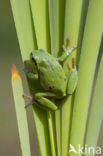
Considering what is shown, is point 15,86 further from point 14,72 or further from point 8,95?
point 8,95

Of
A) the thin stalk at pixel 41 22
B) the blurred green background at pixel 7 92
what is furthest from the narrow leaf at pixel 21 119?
the blurred green background at pixel 7 92

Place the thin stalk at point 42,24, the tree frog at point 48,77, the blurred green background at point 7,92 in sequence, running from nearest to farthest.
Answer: the thin stalk at point 42,24 → the tree frog at point 48,77 → the blurred green background at point 7,92

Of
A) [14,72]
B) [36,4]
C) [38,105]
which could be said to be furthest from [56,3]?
[38,105]

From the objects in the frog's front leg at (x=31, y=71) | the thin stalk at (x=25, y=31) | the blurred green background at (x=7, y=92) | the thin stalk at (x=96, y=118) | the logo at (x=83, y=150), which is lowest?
the blurred green background at (x=7, y=92)

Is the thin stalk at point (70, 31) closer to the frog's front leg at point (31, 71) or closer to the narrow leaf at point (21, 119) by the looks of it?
the narrow leaf at point (21, 119)

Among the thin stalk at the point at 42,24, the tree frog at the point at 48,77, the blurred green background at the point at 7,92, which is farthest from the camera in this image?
the blurred green background at the point at 7,92

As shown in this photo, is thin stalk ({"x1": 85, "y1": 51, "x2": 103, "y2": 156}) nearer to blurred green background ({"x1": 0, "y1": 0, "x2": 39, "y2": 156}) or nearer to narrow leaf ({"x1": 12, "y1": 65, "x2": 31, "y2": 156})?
narrow leaf ({"x1": 12, "y1": 65, "x2": 31, "y2": 156})

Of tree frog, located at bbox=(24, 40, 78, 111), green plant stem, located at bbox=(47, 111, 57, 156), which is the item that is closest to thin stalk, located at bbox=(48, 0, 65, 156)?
green plant stem, located at bbox=(47, 111, 57, 156)
